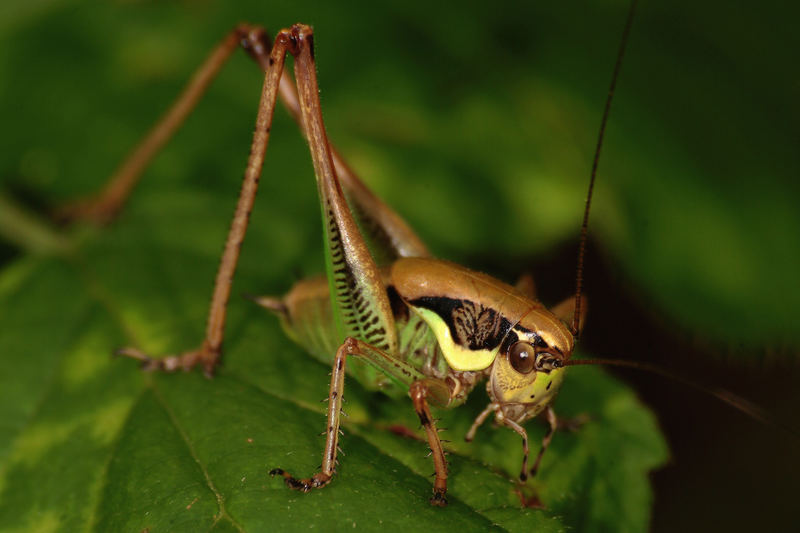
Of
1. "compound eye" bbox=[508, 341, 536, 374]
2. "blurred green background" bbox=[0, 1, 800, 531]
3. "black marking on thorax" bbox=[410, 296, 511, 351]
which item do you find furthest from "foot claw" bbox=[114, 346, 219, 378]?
"compound eye" bbox=[508, 341, 536, 374]

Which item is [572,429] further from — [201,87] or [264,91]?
[201,87]

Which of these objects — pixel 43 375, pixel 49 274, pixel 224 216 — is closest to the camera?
pixel 43 375

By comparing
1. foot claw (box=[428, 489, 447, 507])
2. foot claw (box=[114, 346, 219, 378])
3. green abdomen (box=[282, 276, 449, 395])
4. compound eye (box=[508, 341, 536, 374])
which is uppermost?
compound eye (box=[508, 341, 536, 374])

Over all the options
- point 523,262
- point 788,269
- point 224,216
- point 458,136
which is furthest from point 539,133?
point 224,216

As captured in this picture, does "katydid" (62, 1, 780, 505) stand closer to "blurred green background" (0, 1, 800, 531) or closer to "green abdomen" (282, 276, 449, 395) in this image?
"green abdomen" (282, 276, 449, 395)

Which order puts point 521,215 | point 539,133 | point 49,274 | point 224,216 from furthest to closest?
1. point 539,133
2. point 521,215
3. point 224,216
4. point 49,274

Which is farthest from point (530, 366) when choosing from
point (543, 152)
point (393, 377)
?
point (543, 152)

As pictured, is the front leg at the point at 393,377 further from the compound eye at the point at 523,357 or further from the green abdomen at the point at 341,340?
the compound eye at the point at 523,357

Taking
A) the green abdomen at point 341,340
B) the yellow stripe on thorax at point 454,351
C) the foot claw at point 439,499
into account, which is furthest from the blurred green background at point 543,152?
the foot claw at point 439,499
